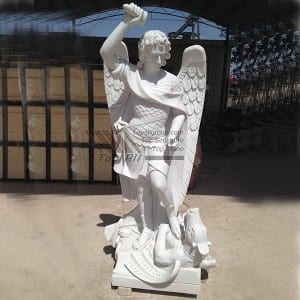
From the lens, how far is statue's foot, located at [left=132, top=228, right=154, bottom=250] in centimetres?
→ 261

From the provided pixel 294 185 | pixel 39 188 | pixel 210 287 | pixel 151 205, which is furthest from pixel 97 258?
pixel 294 185

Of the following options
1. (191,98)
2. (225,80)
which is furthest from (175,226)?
(225,80)

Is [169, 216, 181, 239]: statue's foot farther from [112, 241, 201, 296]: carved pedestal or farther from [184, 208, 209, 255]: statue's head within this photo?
[112, 241, 201, 296]: carved pedestal

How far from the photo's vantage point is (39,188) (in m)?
4.98

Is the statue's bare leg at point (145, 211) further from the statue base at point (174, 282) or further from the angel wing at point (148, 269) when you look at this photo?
the statue base at point (174, 282)

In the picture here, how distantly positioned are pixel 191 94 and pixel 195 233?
1061mm

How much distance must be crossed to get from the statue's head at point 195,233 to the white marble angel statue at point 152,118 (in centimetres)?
16

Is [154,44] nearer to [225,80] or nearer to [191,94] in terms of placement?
[191,94]

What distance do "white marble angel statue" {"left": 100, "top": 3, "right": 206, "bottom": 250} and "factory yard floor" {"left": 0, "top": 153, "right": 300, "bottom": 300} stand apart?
0.48 m

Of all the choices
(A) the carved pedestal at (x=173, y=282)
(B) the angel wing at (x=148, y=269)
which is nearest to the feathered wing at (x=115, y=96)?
(B) the angel wing at (x=148, y=269)

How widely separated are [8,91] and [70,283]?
3349 millimetres

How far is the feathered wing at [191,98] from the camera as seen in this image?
2.64 metres

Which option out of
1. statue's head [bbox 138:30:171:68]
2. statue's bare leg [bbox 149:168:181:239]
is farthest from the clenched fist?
statue's bare leg [bbox 149:168:181:239]

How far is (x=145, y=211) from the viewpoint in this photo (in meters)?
2.77
